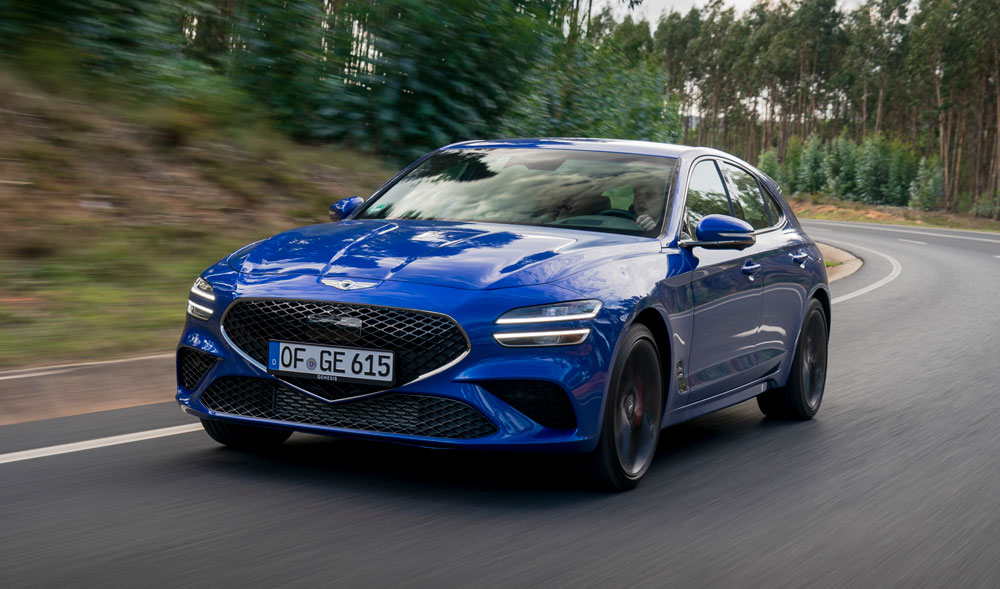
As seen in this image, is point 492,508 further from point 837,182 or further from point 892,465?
point 837,182

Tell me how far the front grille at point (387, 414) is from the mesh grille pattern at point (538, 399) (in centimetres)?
12

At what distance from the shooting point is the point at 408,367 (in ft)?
15.3

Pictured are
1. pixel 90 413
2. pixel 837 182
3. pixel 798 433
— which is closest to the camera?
pixel 90 413

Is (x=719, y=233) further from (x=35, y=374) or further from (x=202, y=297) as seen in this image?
(x=35, y=374)

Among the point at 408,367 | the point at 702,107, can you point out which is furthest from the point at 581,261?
the point at 702,107

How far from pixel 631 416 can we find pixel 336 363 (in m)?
1.31

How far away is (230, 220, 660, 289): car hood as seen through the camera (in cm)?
483

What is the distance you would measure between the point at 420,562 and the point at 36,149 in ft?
26.9

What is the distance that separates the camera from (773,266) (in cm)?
689

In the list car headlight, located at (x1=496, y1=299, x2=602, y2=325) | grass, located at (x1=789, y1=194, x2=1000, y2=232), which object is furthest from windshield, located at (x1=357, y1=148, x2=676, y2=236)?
grass, located at (x1=789, y1=194, x2=1000, y2=232)

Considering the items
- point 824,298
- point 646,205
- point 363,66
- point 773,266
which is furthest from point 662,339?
point 363,66

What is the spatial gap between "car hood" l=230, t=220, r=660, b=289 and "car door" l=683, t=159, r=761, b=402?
430mm

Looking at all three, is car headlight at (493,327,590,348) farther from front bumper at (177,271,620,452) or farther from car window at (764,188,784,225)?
car window at (764,188,784,225)

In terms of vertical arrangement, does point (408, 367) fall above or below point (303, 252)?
below
